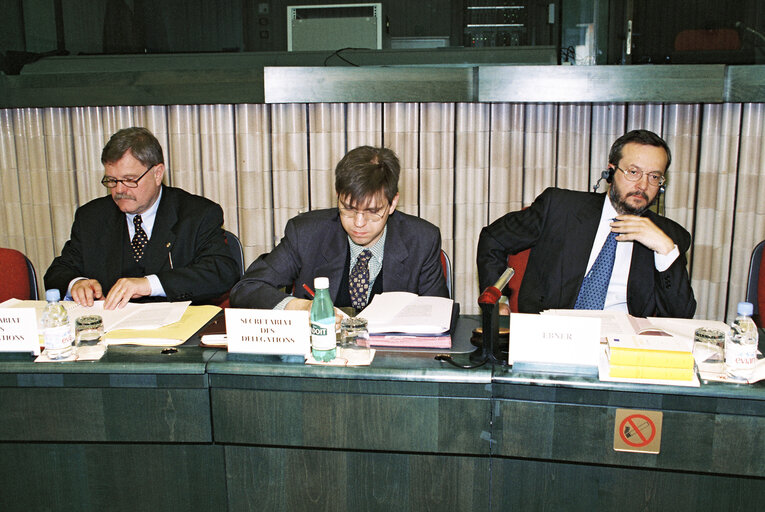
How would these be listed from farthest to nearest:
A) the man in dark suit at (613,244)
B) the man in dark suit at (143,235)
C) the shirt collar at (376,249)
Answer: the man in dark suit at (143,235) < the shirt collar at (376,249) < the man in dark suit at (613,244)

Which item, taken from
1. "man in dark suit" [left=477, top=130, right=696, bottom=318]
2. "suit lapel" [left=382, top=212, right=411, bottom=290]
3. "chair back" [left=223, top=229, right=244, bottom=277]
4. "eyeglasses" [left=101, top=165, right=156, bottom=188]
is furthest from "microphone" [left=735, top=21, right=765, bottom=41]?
"eyeglasses" [left=101, top=165, right=156, bottom=188]

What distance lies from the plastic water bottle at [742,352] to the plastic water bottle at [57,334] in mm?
1572

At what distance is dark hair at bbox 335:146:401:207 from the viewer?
2057 mm

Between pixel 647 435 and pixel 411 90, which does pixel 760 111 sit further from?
pixel 647 435

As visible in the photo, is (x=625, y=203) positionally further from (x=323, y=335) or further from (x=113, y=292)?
(x=113, y=292)

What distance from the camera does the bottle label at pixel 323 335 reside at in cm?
159

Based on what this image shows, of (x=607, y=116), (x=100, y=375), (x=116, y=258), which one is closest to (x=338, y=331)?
(x=100, y=375)

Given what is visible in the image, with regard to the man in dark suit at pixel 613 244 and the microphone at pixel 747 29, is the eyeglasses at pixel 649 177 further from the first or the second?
the microphone at pixel 747 29

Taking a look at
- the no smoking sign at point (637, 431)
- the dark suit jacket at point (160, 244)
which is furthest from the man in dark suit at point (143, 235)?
the no smoking sign at point (637, 431)

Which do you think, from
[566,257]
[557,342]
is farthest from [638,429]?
[566,257]

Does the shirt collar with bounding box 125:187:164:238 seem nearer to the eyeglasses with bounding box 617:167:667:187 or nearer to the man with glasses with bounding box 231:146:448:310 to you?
the man with glasses with bounding box 231:146:448:310

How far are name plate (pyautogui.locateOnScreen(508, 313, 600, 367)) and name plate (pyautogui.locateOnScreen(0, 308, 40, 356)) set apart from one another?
1180mm

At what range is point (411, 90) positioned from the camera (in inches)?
119

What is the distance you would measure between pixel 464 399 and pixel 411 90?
1862 millimetres
